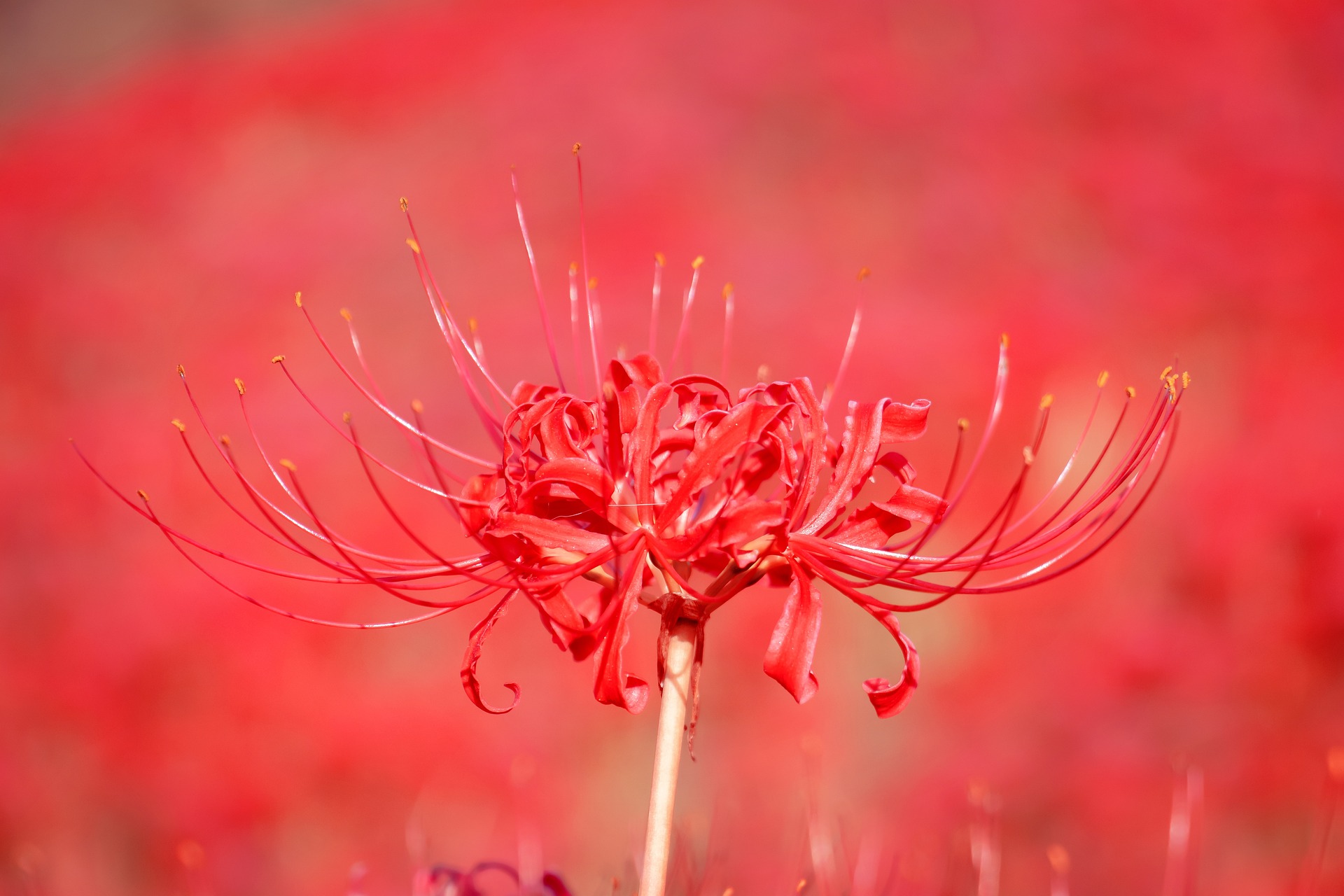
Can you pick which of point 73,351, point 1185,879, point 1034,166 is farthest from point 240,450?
point 1185,879

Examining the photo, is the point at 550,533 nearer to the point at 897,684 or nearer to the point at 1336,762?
the point at 897,684

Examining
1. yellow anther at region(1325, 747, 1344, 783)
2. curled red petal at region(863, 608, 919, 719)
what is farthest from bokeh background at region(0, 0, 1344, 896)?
curled red petal at region(863, 608, 919, 719)

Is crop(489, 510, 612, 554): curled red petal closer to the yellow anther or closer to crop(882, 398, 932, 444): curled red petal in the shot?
crop(882, 398, 932, 444): curled red petal

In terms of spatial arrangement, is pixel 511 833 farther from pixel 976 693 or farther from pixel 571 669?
pixel 976 693

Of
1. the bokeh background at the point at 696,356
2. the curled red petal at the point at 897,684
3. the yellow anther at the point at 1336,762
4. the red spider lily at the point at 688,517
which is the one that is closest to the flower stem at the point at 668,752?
the red spider lily at the point at 688,517

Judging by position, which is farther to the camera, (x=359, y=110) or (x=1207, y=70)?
(x=359, y=110)
